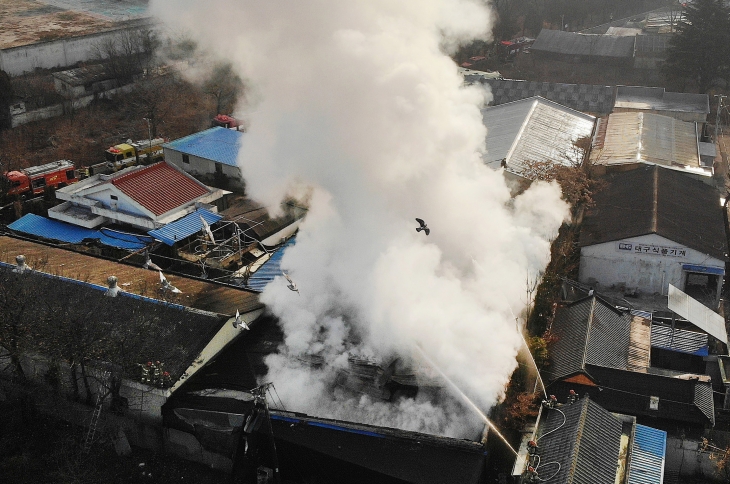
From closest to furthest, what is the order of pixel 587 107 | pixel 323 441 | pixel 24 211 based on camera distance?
pixel 323 441, pixel 24 211, pixel 587 107

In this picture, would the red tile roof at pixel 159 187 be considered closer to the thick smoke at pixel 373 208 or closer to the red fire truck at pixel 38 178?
the red fire truck at pixel 38 178

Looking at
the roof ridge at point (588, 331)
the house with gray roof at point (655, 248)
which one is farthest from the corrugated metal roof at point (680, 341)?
the house with gray roof at point (655, 248)

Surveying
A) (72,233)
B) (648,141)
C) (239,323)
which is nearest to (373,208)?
(239,323)

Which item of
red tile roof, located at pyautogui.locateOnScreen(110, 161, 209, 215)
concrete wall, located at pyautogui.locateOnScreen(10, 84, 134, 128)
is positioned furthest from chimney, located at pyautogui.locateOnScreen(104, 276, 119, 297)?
concrete wall, located at pyautogui.locateOnScreen(10, 84, 134, 128)

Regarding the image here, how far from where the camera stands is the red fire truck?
22312mm

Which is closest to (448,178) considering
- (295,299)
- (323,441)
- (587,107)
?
(295,299)

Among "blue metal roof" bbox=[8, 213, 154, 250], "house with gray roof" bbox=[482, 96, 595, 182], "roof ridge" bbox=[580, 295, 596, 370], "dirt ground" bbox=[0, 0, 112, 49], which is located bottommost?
"roof ridge" bbox=[580, 295, 596, 370]

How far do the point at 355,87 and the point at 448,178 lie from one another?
8.53ft

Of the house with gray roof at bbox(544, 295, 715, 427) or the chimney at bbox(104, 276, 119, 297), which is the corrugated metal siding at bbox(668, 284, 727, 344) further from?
the chimney at bbox(104, 276, 119, 297)

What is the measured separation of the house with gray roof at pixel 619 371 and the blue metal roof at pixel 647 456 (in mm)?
761

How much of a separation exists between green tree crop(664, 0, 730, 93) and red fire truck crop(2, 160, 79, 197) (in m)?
25.5

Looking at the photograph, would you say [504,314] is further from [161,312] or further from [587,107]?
[587,107]

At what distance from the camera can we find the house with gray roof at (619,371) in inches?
515

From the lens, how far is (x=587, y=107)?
30.7 meters
